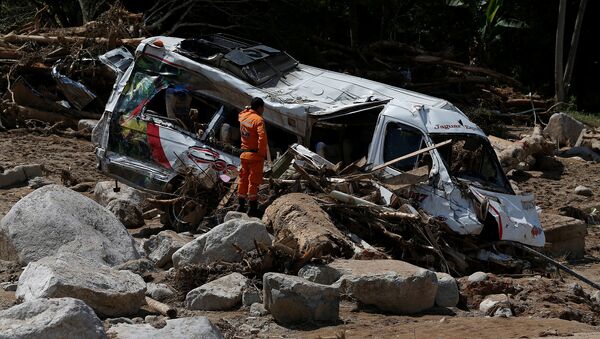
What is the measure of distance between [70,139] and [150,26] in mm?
3557

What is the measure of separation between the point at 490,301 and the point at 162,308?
3017mm

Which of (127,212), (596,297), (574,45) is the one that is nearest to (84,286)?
(596,297)

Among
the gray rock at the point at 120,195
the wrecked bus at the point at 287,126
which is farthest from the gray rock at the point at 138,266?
the gray rock at the point at 120,195

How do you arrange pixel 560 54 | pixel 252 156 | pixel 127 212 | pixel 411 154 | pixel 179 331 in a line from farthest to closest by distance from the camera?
pixel 560 54 < pixel 127 212 < pixel 252 156 < pixel 411 154 < pixel 179 331

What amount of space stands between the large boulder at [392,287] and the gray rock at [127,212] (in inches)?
185

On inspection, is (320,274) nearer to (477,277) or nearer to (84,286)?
(477,277)

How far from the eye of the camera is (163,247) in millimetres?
11398

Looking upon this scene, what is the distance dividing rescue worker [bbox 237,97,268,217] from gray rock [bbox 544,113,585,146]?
33.7 feet

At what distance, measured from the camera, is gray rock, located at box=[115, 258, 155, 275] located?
10641 mm

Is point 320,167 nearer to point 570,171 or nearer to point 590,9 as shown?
point 570,171

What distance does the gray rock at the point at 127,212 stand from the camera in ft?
45.8

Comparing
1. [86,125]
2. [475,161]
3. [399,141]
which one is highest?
[399,141]

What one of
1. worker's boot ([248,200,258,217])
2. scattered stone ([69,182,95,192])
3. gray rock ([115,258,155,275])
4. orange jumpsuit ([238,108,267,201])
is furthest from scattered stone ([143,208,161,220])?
gray rock ([115,258,155,275])

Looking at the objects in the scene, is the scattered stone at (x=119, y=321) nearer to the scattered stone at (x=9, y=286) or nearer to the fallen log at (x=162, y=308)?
the fallen log at (x=162, y=308)
